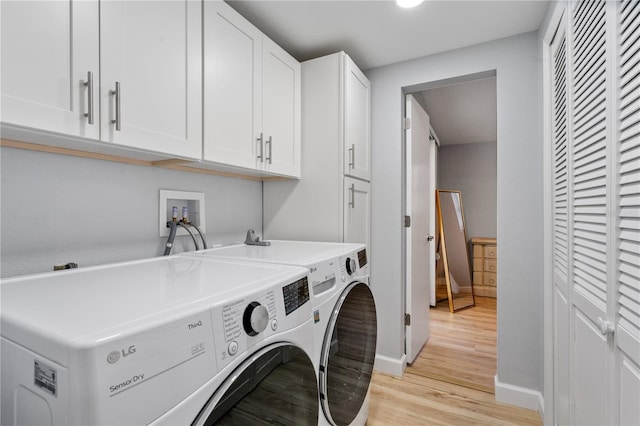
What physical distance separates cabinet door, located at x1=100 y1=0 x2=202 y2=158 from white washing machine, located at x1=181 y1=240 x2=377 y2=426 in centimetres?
54

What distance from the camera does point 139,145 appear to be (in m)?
1.07

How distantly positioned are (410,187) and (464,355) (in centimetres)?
153

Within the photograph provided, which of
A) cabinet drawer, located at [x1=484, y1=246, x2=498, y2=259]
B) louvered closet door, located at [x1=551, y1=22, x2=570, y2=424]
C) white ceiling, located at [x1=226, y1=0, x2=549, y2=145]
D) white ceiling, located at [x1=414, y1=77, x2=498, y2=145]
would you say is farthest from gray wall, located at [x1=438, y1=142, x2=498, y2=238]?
louvered closet door, located at [x1=551, y1=22, x2=570, y2=424]

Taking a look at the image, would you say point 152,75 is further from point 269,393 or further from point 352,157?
point 352,157

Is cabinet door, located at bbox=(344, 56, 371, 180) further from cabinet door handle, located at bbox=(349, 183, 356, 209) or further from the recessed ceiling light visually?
the recessed ceiling light

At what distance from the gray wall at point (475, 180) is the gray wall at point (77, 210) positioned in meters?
4.42

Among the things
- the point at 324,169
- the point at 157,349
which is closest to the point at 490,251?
the point at 324,169

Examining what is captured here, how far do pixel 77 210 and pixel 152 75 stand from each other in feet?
1.89

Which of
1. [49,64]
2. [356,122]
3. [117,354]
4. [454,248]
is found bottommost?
[454,248]

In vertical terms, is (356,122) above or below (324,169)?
above

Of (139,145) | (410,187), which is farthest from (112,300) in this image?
(410,187)

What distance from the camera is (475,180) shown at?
4.83m

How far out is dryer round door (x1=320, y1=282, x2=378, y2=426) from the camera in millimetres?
1161

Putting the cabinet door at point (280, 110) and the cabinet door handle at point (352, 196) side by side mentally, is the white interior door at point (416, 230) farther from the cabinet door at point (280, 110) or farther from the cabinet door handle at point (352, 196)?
the cabinet door at point (280, 110)
